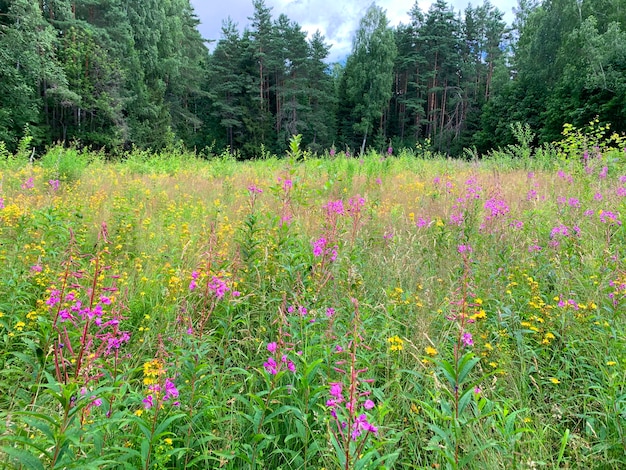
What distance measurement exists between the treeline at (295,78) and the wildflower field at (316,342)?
57.0ft

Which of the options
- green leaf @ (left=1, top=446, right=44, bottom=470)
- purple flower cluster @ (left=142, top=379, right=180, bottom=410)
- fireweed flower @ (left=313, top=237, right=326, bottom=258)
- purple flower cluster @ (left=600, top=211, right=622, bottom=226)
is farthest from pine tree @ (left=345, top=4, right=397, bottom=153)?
green leaf @ (left=1, top=446, right=44, bottom=470)

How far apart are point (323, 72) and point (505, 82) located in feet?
51.2

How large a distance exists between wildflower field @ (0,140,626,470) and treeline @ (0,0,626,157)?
1736 centimetres

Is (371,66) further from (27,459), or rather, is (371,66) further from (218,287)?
(27,459)

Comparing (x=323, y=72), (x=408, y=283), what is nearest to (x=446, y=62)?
(x=323, y=72)

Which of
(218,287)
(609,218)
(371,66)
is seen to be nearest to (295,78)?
(371,66)

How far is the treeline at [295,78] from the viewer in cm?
1861

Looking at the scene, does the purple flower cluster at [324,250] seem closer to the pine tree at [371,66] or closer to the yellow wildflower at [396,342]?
the yellow wildflower at [396,342]

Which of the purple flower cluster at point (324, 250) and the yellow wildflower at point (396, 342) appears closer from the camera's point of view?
the yellow wildflower at point (396, 342)

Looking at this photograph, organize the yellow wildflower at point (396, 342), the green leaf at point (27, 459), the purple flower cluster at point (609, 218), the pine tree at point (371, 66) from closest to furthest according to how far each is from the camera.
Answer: the green leaf at point (27, 459)
the yellow wildflower at point (396, 342)
the purple flower cluster at point (609, 218)
the pine tree at point (371, 66)

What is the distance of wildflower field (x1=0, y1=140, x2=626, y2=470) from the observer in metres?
1.12

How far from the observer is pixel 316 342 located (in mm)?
1662

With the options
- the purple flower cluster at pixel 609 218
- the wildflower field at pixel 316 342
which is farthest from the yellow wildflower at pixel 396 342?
the purple flower cluster at pixel 609 218

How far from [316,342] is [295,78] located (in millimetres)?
32851
